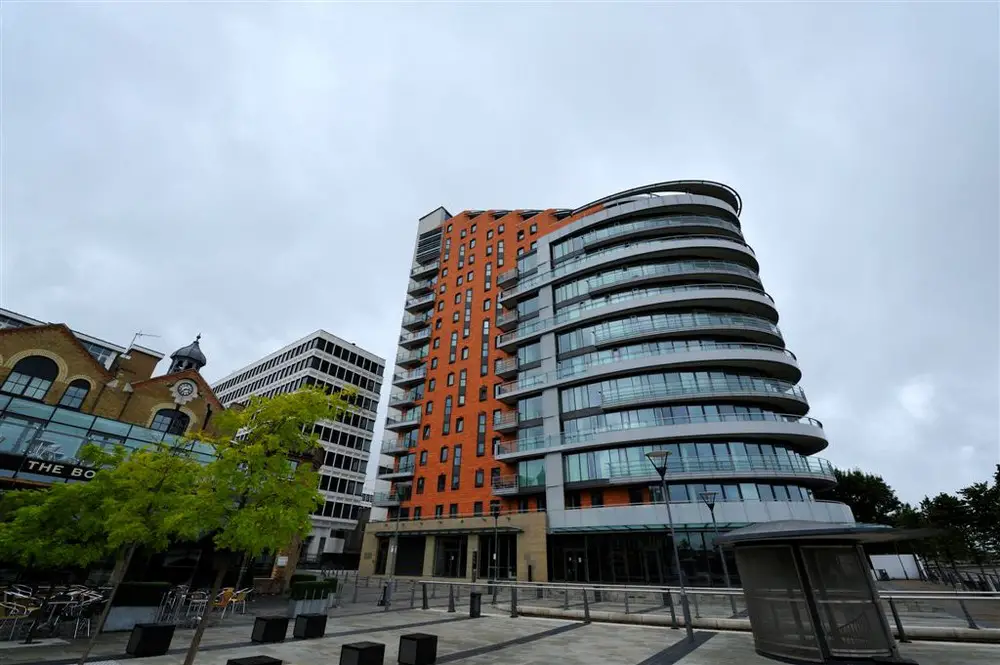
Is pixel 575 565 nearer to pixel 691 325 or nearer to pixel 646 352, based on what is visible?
pixel 646 352

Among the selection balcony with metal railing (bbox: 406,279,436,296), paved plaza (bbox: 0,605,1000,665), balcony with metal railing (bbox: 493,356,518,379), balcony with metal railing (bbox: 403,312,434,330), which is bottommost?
paved plaza (bbox: 0,605,1000,665)

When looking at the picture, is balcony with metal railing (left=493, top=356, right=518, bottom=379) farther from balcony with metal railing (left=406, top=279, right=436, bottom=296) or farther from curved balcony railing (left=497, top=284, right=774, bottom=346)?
balcony with metal railing (left=406, top=279, right=436, bottom=296)

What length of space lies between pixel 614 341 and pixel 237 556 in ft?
96.9

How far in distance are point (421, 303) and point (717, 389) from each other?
38241 mm

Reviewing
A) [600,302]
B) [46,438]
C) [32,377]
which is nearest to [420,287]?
[600,302]

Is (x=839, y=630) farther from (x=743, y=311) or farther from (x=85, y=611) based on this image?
(x=743, y=311)

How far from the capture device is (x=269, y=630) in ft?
37.9

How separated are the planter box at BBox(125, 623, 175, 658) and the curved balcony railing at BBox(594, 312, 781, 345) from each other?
33.4 meters

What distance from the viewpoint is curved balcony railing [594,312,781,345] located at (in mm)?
35906

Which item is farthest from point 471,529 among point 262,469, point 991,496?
point 991,496

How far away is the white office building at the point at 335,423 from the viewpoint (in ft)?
187

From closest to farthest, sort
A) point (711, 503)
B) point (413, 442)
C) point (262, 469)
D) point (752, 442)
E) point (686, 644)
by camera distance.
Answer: point (262, 469)
point (686, 644)
point (711, 503)
point (752, 442)
point (413, 442)

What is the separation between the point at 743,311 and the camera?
3962 cm

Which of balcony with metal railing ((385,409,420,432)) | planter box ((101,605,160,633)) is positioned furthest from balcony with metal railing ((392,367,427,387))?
planter box ((101,605,160,633))
